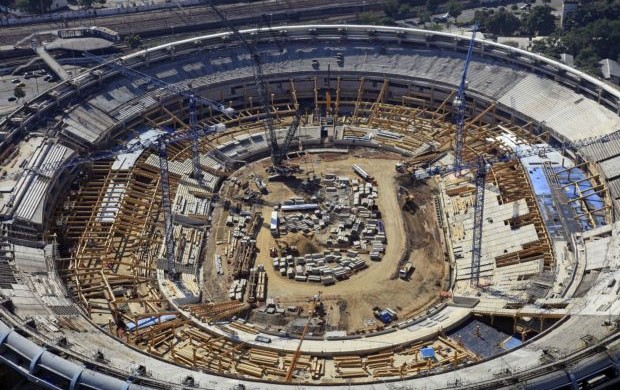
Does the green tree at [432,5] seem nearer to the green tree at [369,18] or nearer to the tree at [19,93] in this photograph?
the green tree at [369,18]

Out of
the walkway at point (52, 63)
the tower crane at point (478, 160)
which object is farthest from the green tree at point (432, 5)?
the walkway at point (52, 63)

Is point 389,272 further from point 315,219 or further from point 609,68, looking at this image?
point 609,68

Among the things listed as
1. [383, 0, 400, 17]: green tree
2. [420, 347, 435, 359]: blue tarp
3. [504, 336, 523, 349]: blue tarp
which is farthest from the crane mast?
[383, 0, 400, 17]: green tree

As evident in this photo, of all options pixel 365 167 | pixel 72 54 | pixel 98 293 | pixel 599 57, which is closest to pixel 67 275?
pixel 98 293

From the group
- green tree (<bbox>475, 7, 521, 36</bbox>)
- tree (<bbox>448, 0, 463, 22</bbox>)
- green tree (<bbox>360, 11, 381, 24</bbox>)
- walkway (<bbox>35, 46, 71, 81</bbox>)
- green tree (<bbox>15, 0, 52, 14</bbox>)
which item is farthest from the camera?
tree (<bbox>448, 0, 463, 22</bbox>)

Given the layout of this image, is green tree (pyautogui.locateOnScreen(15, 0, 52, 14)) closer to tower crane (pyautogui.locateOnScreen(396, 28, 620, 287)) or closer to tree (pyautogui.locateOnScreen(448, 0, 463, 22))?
tree (pyautogui.locateOnScreen(448, 0, 463, 22))

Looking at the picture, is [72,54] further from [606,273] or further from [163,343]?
[606,273]
